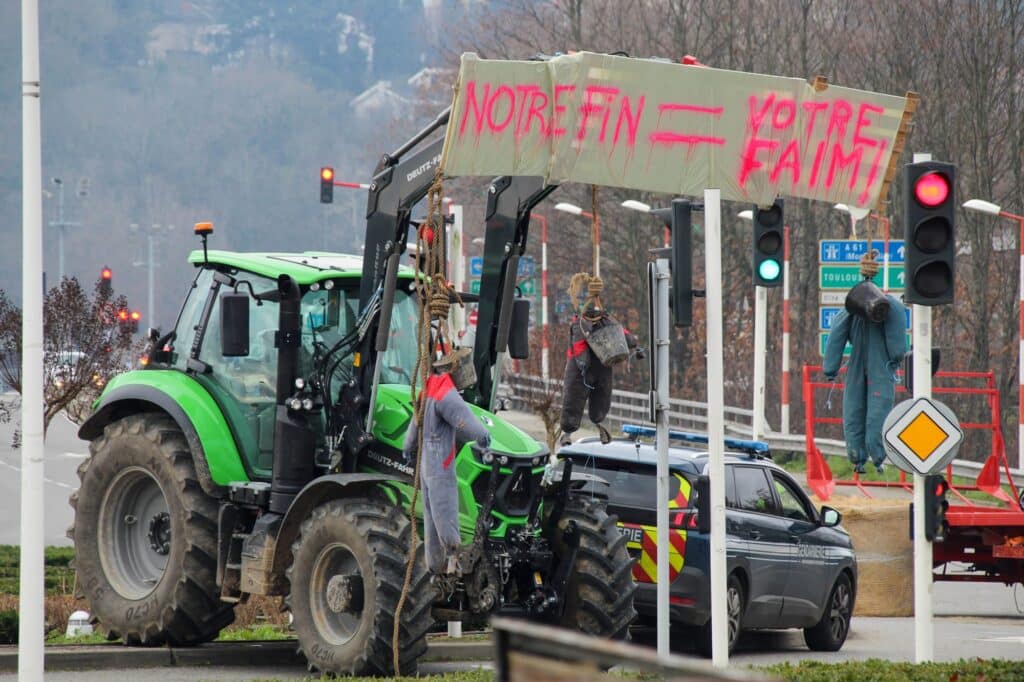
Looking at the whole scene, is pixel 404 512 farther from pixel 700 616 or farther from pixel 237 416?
pixel 700 616

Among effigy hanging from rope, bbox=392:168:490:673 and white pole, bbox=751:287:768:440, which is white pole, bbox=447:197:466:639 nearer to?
white pole, bbox=751:287:768:440

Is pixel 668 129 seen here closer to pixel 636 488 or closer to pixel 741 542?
pixel 636 488

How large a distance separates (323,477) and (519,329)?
79.0 inches

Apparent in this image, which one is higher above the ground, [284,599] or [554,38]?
[554,38]

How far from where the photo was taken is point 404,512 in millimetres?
11508

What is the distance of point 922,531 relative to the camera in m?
12.1

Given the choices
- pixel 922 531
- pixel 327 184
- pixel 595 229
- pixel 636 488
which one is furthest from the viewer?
pixel 327 184

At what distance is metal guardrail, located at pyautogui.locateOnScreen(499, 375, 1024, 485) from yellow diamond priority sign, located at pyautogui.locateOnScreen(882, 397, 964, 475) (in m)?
20.8

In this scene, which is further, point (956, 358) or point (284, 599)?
point (956, 358)

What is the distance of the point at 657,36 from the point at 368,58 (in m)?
101

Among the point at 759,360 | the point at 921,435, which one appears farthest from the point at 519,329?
the point at 759,360

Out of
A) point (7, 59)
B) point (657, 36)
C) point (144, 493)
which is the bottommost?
point (144, 493)

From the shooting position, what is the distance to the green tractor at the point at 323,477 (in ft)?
37.9

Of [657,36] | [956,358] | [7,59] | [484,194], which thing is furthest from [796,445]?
[7,59]
